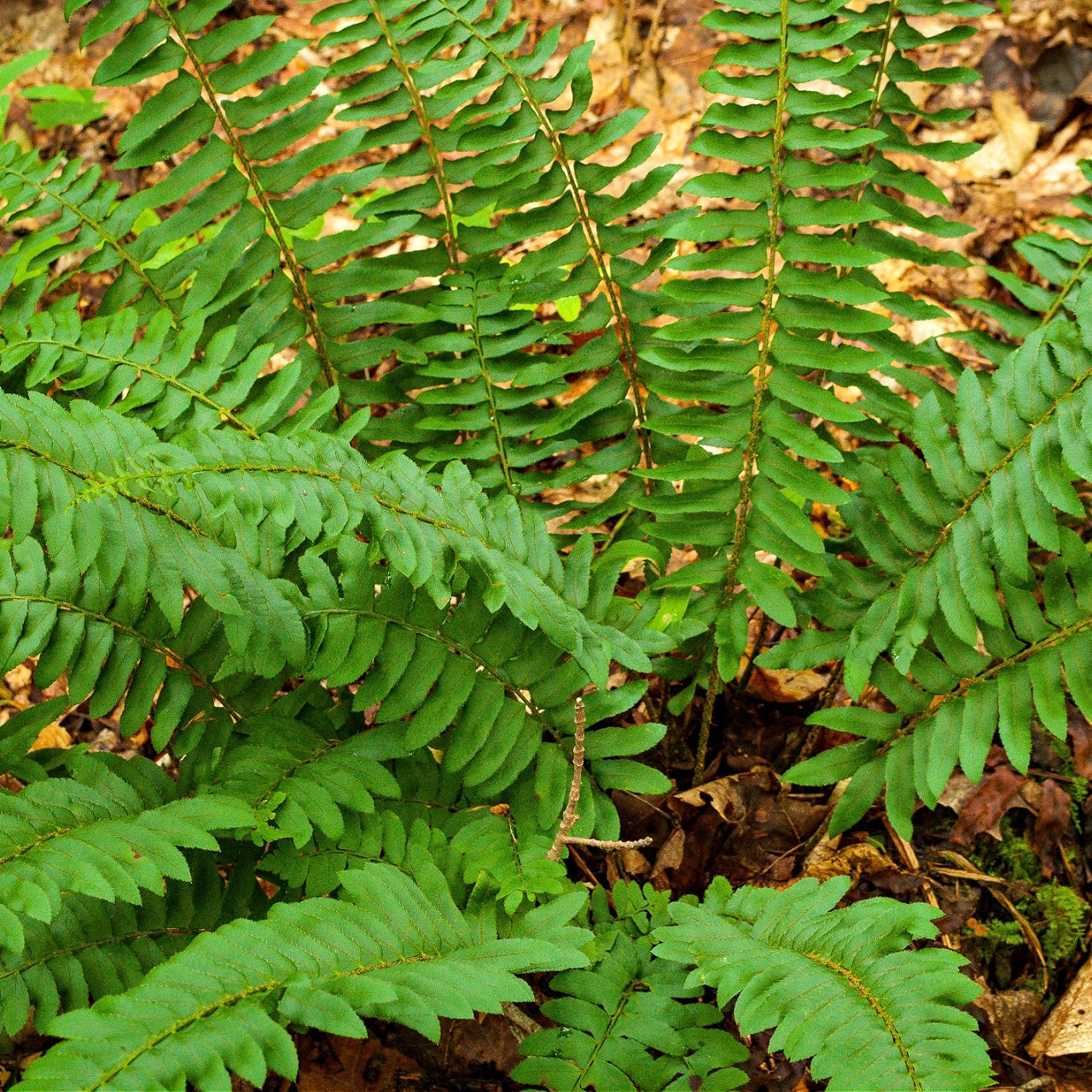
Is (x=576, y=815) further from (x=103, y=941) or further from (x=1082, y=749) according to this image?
(x=1082, y=749)

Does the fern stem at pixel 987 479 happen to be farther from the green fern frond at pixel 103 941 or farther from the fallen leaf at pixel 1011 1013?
the green fern frond at pixel 103 941

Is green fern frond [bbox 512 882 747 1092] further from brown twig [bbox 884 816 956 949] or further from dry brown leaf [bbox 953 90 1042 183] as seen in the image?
dry brown leaf [bbox 953 90 1042 183]

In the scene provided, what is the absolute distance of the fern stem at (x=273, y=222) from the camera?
241 cm

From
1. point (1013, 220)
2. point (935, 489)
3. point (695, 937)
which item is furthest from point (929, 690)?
point (1013, 220)

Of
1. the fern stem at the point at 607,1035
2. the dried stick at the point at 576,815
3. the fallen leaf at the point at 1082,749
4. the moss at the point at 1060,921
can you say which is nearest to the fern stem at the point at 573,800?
the dried stick at the point at 576,815

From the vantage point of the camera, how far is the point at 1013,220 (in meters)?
3.77

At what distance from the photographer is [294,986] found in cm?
149

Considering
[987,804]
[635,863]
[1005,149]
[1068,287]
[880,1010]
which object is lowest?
[635,863]

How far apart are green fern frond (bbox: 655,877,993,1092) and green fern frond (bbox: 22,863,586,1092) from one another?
29 centimetres

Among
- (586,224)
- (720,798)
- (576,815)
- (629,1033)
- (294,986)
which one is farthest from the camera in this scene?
(720,798)

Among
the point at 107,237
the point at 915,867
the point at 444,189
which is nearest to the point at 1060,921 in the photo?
the point at 915,867

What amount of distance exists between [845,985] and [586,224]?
182 cm

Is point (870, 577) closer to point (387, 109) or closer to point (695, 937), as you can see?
point (695, 937)

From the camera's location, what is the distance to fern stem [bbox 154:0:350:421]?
2406 millimetres
